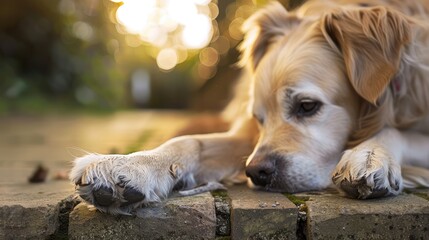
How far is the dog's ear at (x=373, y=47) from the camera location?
2615 mm

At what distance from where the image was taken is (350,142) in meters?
2.76

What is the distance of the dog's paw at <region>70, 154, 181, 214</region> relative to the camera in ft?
6.50

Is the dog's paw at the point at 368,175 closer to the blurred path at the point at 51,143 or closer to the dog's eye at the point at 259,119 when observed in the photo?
the dog's eye at the point at 259,119

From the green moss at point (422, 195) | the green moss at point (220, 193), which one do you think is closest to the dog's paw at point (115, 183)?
the green moss at point (220, 193)

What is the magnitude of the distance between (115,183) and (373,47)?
1374 millimetres

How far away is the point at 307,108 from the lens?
8.96 ft

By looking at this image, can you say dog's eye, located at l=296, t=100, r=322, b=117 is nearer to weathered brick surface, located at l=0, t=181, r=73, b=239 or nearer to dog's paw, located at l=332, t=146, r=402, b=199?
dog's paw, located at l=332, t=146, r=402, b=199

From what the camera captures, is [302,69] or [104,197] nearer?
[104,197]

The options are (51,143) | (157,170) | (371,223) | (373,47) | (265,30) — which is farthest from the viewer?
(51,143)

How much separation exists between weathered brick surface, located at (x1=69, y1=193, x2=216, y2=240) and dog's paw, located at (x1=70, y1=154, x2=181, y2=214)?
4cm

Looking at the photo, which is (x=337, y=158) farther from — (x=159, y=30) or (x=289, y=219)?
(x=159, y=30)

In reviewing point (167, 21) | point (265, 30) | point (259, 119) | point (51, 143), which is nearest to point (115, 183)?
point (259, 119)

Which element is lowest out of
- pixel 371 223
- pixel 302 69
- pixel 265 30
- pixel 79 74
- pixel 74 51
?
pixel 371 223

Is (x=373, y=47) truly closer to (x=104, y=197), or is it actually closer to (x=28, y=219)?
(x=104, y=197)
